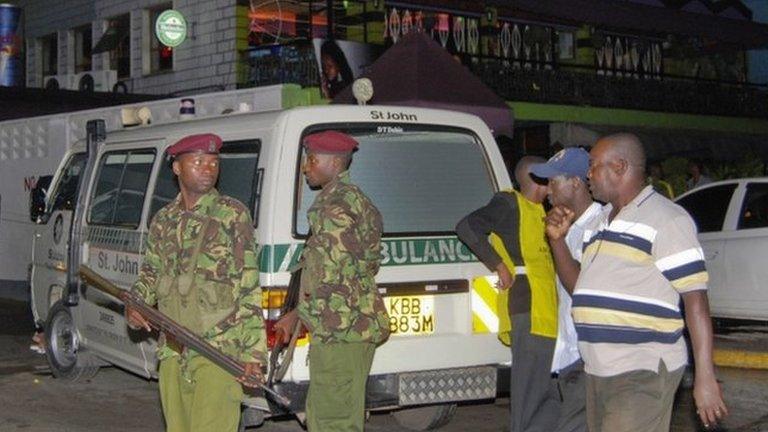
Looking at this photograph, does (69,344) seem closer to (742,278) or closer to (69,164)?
(69,164)

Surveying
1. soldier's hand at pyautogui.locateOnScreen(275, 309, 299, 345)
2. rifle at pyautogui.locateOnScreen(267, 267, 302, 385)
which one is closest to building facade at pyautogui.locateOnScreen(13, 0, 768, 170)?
rifle at pyautogui.locateOnScreen(267, 267, 302, 385)

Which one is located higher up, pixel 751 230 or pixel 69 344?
pixel 751 230

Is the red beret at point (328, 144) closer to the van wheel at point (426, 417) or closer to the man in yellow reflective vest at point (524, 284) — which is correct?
the man in yellow reflective vest at point (524, 284)

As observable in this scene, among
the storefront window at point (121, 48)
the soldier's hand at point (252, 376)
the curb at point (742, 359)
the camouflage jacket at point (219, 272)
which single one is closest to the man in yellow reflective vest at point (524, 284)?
the camouflage jacket at point (219, 272)

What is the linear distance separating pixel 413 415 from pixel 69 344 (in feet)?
10.5

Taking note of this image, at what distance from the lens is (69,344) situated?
9812mm

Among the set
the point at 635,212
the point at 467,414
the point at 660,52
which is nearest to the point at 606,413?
the point at 635,212

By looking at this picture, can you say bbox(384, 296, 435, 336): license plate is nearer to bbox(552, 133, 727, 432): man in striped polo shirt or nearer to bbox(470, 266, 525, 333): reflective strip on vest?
bbox(470, 266, 525, 333): reflective strip on vest

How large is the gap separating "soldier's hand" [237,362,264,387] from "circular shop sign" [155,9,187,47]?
18.6 meters

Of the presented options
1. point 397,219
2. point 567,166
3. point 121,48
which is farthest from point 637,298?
point 121,48

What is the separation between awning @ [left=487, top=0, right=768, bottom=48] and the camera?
20.3 m

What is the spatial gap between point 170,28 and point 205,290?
60.7 ft

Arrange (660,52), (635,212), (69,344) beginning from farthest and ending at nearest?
(660,52) < (69,344) < (635,212)

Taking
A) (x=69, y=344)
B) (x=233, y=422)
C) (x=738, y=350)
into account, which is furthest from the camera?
(x=738, y=350)
